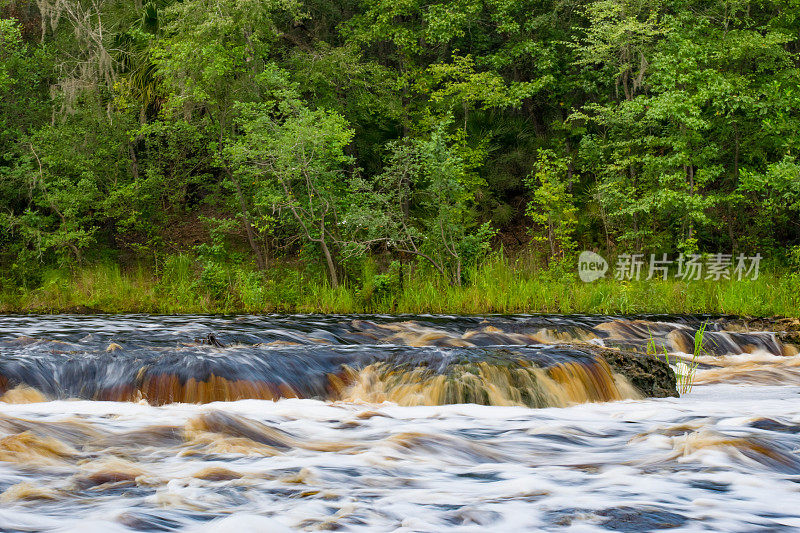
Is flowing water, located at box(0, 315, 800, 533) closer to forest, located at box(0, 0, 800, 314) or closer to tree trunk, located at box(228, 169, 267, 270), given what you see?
forest, located at box(0, 0, 800, 314)

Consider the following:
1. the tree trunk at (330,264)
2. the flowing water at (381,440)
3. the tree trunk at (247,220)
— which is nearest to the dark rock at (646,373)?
the flowing water at (381,440)

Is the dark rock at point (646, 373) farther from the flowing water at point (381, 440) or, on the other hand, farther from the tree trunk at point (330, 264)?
the tree trunk at point (330, 264)

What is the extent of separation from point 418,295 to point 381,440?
10.3 metres

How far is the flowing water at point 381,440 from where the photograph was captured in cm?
404

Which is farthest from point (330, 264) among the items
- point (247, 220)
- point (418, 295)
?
point (247, 220)

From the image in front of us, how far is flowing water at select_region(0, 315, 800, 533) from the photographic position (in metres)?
4.04

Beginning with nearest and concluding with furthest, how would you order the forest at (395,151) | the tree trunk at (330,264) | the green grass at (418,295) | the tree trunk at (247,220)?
the green grass at (418,295) < the forest at (395,151) < the tree trunk at (330,264) < the tree trunk at (247,220)

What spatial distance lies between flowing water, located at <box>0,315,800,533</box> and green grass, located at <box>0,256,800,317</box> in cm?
513

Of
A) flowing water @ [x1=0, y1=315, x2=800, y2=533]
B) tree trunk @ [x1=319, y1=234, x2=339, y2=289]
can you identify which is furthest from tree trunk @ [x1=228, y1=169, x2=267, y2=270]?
flowing water @ [x1=0, y1=315, x2=800, y2=533]

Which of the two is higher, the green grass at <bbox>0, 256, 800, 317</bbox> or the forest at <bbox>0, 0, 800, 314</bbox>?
the forest at <bbox>0, 0, 800, 314</bbox>

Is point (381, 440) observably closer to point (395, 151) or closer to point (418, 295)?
point (418, 295)

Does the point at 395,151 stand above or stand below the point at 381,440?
above

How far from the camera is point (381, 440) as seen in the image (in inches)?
228

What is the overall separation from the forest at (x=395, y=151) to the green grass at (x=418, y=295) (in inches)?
2.4
